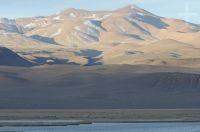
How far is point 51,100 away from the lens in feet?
401

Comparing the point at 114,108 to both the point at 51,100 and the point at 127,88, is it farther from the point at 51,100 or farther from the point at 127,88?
the point at 127,88

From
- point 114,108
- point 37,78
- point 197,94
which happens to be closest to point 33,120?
point 114,108

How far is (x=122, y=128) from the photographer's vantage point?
73375mm

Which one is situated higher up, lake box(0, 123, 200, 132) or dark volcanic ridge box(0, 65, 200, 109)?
dark volcanic ridge box(0, 65, 200, 109)

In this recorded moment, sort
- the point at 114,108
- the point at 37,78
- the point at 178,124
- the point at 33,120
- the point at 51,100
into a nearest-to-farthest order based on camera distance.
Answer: the point at 178,124, the point at 33,120, the point at 114,108, the point at 51,100, the point at 37,78

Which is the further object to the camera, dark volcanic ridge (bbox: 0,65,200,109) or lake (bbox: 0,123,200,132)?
dark volcanic ridge (bbox: 0,65,200,109)

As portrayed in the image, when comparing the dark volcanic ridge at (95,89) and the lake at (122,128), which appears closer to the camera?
the lake at (122,128)

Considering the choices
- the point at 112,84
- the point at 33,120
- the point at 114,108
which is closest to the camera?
the point at 33,120

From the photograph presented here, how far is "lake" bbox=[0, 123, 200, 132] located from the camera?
69.8 metres

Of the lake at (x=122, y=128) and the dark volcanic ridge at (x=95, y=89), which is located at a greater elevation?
the dark volcanic ridge at (x=95, y=89)

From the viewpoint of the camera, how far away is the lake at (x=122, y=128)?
69812mm

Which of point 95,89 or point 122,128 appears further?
point 95,89

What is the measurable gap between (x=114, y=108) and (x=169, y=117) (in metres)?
24.3

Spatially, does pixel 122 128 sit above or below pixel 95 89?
below
